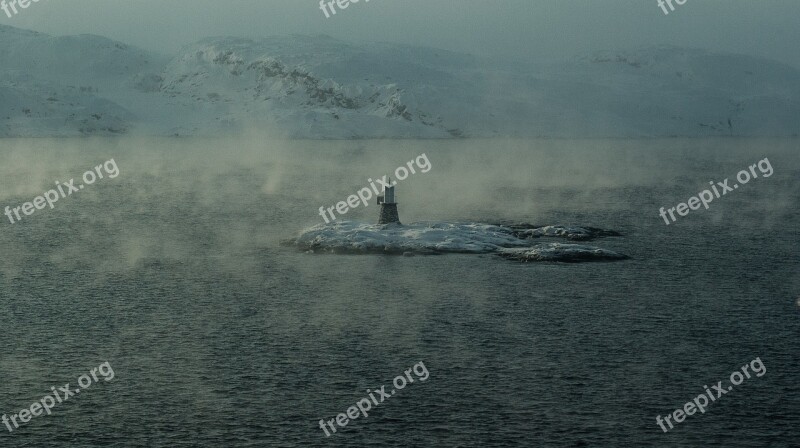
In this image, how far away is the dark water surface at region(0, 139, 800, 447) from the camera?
117 ft

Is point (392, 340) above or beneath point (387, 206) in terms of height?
beneath

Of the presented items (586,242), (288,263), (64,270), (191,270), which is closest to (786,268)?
(586,242)

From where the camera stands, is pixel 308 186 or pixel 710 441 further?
pixel 308 186

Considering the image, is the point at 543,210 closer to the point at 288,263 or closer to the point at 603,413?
the point at 288,263

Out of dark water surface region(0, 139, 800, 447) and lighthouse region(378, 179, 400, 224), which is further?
lighthouse region(378, 179, 400, 224)

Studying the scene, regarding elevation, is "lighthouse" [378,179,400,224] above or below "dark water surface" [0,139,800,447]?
above

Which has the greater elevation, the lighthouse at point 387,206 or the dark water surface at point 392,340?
the lighthouse at point 387,206

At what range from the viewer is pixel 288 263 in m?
73.2

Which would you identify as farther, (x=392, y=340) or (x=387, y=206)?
(x=387, y=206)

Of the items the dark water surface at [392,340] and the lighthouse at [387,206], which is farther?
the lighthouse at [387,206]

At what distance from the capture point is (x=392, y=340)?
157ft

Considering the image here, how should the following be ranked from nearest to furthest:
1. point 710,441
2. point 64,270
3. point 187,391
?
point 710,441
point 187,391
point 64,270

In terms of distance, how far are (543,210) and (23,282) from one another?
218 feet

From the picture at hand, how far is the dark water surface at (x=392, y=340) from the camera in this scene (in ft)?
117
